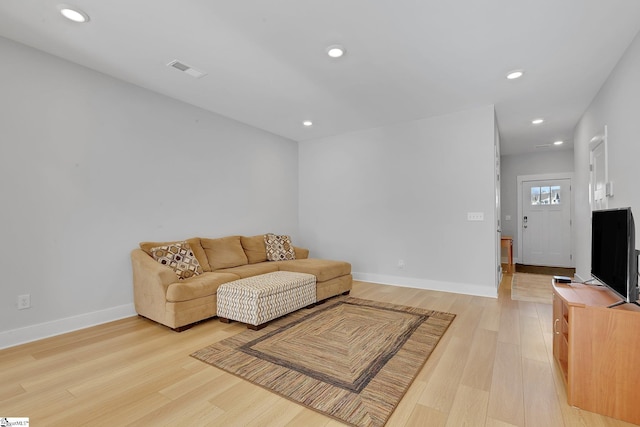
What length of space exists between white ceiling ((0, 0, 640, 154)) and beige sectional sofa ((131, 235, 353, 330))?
1.98 meters

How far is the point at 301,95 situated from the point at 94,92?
2258 mm

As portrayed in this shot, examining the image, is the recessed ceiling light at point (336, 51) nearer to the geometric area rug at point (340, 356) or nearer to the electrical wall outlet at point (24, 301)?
the geometric area rug at point (340, 356)

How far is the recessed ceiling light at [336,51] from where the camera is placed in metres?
2.67

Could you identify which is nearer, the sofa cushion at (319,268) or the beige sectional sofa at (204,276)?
the beige sectional sofa at (204,276)

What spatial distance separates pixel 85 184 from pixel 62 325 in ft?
4.60

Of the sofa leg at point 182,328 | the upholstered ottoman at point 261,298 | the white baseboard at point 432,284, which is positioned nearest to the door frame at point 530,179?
the white baseboard at point 432,284

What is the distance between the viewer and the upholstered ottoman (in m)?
2.98

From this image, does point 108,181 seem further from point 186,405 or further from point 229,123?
point 186,405

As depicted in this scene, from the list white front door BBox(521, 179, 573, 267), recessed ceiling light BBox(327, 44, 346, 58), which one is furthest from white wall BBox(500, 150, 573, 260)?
recessed ceiling light BBox(327, 44, 346, 58)

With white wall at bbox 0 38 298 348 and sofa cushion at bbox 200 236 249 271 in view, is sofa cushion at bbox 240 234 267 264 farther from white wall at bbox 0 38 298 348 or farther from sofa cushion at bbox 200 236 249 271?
white wall at bbox 0 38 298 348

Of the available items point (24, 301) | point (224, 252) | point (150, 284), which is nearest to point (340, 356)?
point (150, 284)

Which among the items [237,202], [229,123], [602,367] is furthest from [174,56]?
A: [602,367]

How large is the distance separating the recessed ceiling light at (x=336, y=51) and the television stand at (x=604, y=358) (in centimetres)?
256

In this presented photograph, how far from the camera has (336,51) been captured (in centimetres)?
274
